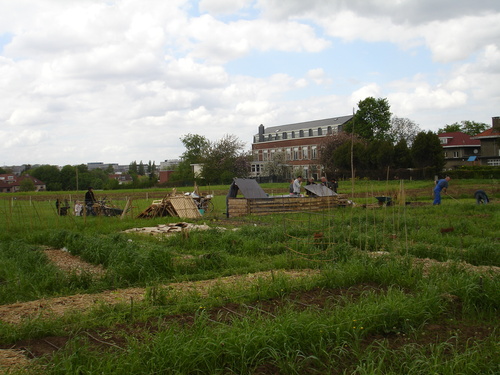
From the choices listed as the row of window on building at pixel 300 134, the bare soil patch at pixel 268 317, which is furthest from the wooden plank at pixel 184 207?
the row of window on building at pixel 300 134

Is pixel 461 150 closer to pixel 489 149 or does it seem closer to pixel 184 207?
pixel 489 149

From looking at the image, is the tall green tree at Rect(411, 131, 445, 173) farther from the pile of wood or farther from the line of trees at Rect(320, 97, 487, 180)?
the pile of wood

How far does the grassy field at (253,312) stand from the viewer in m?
4.04

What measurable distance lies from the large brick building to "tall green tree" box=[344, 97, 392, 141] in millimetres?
4435

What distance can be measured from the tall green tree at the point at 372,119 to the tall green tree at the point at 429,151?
2241 cm

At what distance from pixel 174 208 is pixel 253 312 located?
46.3 ft

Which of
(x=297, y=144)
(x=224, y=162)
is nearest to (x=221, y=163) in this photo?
(x=224, y=162)

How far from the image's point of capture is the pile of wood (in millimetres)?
19031

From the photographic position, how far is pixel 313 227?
12.9 metres

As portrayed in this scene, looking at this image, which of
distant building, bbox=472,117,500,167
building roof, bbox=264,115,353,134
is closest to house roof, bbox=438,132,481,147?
distant building, bbox=472,117,500,167

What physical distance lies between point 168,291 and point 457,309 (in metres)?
3.63

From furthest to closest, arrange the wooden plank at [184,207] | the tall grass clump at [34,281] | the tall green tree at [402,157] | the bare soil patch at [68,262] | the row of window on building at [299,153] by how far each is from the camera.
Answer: the row of window on building at [299,153]
the tall green tree at [402,157]
the wooden plank at [184,207]
the bare soil patch at [68,262]
the tall grass clump at [34,281]

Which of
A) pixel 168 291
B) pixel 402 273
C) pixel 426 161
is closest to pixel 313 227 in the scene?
pixel 402 273

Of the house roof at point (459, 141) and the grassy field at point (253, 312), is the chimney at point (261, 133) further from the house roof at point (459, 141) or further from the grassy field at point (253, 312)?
the grassy field at point (253, 312)
